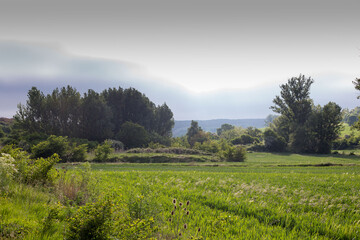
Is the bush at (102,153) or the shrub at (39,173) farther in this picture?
the bush at (102,153)

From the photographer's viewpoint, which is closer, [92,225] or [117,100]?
[92,225]

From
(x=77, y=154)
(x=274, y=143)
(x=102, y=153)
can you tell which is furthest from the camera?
(x=274, y=143)

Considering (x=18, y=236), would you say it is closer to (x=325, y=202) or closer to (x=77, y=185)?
→ (x=77, y=185)

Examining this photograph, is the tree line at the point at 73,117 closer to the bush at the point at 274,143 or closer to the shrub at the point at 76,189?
the bush at the point at 274,143

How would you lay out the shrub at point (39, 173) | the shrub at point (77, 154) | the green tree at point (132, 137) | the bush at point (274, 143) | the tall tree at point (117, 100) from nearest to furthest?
the shrub at point (39, 173), the shrub at point (77, 154), the green tree at point (132, 137), the bush at point (274, 143), the tall tree at point (117, 100)

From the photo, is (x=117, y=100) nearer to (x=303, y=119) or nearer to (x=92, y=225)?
(x=303, y=119)

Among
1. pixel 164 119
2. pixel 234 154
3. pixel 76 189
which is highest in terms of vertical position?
pixel 164 119

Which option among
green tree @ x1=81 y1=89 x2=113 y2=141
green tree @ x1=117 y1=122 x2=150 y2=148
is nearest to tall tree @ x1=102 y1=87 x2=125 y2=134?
green tree @ x1=81 y1=89 x2=113 y2=141

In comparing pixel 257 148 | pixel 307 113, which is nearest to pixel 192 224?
pixel 257 148

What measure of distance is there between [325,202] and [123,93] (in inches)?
2855

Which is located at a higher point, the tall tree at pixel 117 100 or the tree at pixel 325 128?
the tall tree at pixel 117 100

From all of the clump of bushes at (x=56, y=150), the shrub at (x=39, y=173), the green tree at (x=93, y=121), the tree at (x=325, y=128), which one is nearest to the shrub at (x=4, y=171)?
the shrub at (x=39, y=173)

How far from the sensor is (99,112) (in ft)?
197

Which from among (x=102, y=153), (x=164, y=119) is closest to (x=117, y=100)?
(x=164, y=119)
